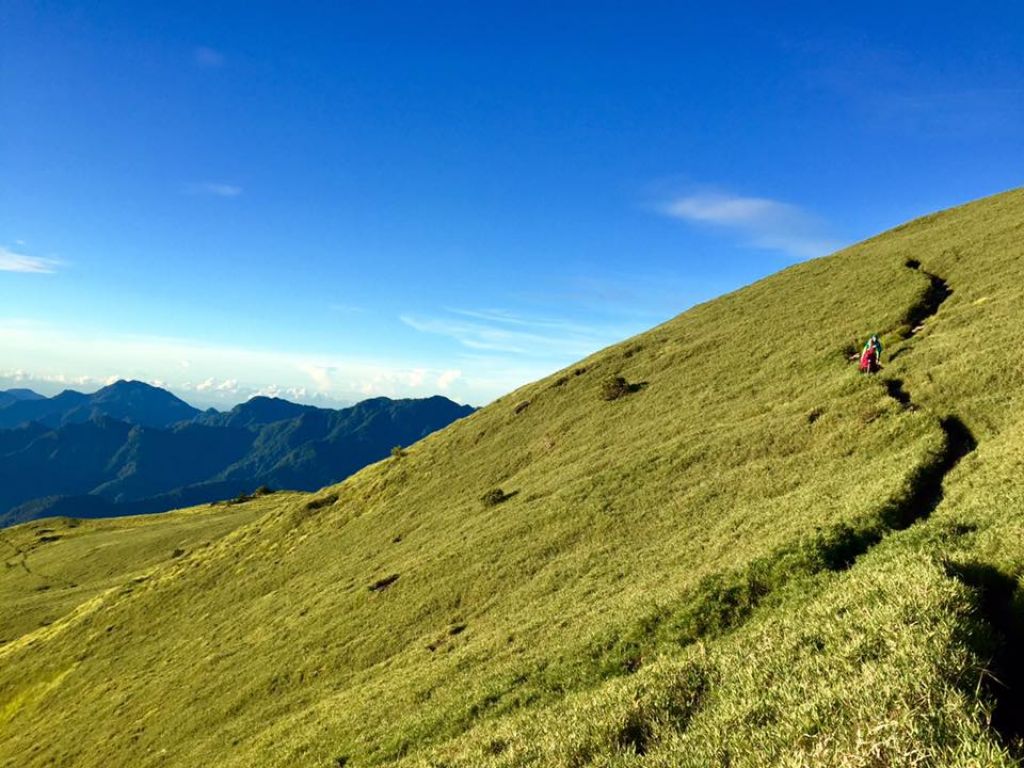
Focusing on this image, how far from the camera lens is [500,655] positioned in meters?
23.8

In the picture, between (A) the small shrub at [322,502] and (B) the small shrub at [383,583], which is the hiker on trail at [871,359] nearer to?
(B) the small shrub at [383,583]

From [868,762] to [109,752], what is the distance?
1947 inches

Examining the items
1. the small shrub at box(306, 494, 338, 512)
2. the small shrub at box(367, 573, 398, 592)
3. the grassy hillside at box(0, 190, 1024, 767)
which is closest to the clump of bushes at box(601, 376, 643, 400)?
the grassy hillside at box(0, 190, 1024, 767)

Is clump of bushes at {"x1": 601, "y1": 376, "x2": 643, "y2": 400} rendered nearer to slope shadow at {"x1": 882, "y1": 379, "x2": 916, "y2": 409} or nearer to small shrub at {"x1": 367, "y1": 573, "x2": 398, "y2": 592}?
slope shadow at {"x1": 882, "y1": 379, "x2": 916, "y2": 409}

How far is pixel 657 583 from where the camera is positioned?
23672 millimetres

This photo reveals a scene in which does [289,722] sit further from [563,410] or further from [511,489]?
[563,410]

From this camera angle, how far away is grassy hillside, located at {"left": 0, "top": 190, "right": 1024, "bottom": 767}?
9.61m

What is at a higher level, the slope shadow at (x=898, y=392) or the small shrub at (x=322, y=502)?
the slope shadow at (x=898, y=392)

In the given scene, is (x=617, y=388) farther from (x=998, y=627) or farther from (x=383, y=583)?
(x=998, y=627)

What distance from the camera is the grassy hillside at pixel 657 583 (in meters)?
9.61

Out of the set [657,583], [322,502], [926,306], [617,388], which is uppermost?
[926,306]

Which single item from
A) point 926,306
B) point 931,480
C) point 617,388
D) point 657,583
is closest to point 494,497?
point 617,388

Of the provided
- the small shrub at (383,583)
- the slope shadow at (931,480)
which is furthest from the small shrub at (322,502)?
the slope shadow at (931,480)

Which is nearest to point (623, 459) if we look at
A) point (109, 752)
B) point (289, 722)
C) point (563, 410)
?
point (563, 410)
